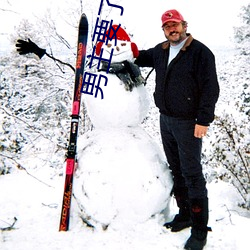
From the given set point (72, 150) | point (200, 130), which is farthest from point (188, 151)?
point (72, 150)

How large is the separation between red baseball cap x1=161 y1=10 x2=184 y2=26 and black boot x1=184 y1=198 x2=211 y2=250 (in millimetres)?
1638

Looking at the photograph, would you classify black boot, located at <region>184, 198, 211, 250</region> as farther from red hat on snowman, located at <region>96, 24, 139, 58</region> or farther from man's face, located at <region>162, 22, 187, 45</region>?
red hat on snowman, located at <region>96, 24, 139, 58</region>

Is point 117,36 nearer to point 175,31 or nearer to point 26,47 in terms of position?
point 175,31

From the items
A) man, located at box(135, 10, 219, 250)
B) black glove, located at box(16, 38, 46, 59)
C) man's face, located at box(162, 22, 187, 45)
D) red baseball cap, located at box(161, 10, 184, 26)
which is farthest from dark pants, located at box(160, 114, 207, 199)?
black glove, located at box(16, 38, 46, 59)

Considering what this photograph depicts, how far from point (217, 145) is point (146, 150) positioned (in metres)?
3.98

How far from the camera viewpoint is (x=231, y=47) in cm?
1578

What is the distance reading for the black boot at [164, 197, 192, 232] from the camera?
299cm

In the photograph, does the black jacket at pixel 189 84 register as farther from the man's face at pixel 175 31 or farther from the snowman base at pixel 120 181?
the snowman base at pixel 120 181

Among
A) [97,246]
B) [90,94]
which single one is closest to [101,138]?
[90,94]

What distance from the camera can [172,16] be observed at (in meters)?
2.51

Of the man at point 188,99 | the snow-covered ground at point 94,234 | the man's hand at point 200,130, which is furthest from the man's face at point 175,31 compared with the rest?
the snow-covered ground at point 94,234

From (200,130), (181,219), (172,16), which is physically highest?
(172,16)

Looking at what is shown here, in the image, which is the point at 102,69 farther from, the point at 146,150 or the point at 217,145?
the point at 217,145

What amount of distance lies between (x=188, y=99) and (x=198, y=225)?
1.19 m
